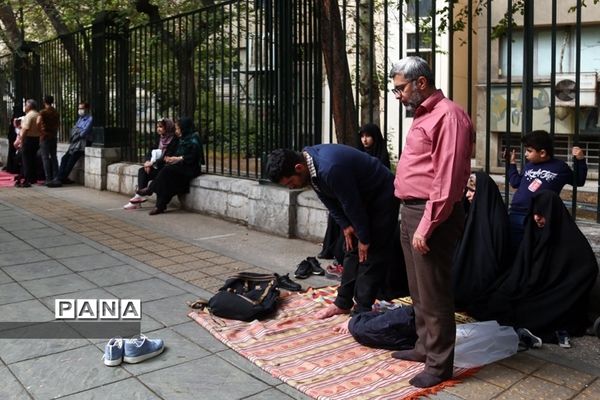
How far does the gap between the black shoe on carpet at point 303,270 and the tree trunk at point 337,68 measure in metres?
1.97

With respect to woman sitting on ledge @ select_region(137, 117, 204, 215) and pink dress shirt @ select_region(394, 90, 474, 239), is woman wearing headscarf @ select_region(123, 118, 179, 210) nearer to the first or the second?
woman sitting on ledge @ select_region(137, 117, 204, 215)

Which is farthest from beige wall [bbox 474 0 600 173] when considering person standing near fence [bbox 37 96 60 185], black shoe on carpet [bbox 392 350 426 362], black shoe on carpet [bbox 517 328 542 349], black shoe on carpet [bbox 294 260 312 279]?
black shoe on carpet [bbox 392 350 426 362]

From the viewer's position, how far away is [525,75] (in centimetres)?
505

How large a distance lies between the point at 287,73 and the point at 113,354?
4.65 meters

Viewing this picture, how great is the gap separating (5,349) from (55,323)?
19.7 inches

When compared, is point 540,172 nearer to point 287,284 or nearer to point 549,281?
point 549,281

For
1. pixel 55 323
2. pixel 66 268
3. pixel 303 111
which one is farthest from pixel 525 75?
pixel 66 268

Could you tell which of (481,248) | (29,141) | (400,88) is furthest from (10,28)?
(400,88)

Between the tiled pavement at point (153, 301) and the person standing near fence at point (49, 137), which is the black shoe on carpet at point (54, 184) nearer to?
the person standing near fence at point (49, 137)

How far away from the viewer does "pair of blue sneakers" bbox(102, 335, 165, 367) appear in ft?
12.1

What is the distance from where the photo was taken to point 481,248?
4.59m

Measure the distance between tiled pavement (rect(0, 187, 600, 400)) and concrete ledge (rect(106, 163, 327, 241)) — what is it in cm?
19

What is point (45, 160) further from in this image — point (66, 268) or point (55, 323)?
point (55, 323)

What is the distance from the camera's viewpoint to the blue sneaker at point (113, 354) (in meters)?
3.69
